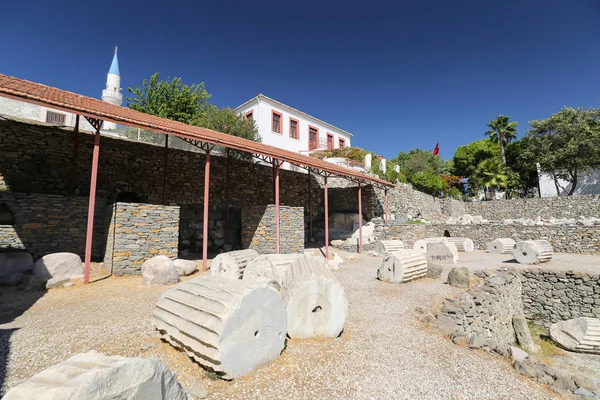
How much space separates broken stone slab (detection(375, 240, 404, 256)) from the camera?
12.8 m

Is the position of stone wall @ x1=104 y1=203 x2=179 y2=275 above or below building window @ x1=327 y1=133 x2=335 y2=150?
below

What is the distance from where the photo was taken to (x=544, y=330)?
9.76m

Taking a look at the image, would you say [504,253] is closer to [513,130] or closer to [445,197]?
[445,197]

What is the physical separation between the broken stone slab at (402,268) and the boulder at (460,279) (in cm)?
84

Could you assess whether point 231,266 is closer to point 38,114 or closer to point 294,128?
point 38,114

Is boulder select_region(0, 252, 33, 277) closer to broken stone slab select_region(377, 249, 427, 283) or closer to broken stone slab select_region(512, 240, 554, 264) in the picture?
broken stone slab select_region(377, 249, 427, 283)

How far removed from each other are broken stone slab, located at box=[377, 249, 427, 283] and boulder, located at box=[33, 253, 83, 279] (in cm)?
862

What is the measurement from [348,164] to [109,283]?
57.4 ft

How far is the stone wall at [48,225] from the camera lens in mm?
7332

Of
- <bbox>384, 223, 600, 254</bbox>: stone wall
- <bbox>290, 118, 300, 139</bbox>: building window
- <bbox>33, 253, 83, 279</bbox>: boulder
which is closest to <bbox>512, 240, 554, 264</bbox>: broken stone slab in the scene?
<bbox>384, 223, 600, 254</bbox>: stone wall

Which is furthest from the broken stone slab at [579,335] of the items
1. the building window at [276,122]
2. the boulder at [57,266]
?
the building window at [276,122]

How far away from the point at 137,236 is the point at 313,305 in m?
6.47

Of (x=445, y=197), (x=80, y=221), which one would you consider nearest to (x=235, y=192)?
(x=80, y=221)

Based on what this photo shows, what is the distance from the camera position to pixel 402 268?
7.83 m
